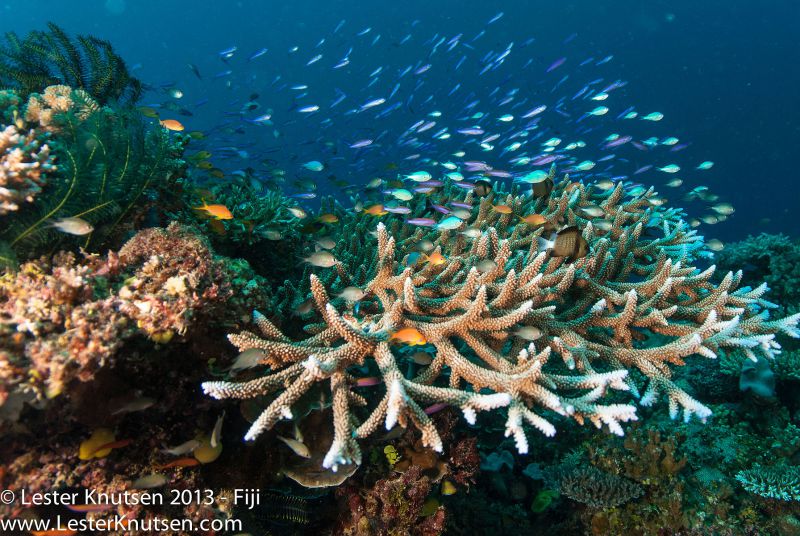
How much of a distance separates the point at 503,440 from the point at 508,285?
3.54 metres

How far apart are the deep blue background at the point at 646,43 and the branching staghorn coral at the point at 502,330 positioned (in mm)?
54311

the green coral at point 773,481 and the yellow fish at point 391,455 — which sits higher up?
the yellow fish at point 391,455

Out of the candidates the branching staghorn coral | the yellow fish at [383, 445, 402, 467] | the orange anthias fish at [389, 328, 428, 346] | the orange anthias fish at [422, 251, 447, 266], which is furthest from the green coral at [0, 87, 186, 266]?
the yellow fish at [383, 445, 402, 467]

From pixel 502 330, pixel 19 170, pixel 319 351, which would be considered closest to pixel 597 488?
pixel 502 330

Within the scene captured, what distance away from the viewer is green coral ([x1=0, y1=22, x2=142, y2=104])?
201 inches

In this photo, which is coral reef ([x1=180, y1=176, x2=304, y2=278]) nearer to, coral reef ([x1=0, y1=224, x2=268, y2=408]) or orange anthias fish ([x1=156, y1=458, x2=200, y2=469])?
coral reef ([x1=0, y1=224, x2=268, y2=408])

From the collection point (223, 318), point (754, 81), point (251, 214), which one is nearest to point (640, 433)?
point (223, 318)

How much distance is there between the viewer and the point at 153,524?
114 inches

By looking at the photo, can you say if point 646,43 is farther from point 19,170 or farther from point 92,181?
point 19,170

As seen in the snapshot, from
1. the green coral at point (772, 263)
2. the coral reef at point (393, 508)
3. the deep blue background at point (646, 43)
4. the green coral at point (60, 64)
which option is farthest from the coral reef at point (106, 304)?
the deep blue background at point (646, 43)

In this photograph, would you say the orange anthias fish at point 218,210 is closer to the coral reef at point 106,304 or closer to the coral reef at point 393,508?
the coral reef at point 106,304

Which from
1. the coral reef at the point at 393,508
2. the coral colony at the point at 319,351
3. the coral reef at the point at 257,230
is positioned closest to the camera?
the coral colony at the point at 319,351

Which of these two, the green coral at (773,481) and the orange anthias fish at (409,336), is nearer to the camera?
the orange anthias fish at (409,336)

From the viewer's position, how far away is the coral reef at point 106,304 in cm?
223
